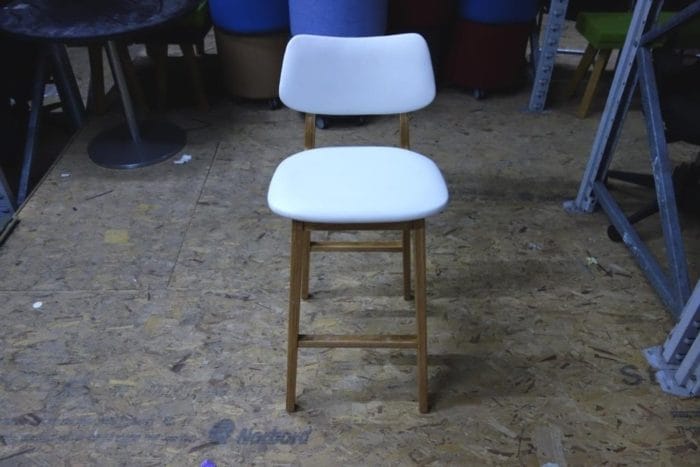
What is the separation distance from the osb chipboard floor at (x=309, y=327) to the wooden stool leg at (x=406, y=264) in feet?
0.14

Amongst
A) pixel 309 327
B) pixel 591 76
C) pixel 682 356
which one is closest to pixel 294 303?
pixel 309 327

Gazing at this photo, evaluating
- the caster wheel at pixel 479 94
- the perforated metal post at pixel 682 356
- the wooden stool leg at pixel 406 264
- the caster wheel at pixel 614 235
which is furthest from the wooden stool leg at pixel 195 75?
the perforated metal post at pixel 682 356

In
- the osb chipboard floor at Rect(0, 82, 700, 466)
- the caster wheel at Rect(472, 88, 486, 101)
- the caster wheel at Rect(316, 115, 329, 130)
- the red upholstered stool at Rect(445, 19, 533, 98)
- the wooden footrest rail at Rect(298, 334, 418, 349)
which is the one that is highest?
the red upholstered stool at Rect(445, 19, 533, 98)

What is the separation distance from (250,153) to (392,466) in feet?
5.64

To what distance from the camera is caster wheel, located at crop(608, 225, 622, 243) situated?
1.90m

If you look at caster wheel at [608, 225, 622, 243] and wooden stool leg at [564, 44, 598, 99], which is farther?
wooden stool leg at [564, 44, 598, 99]

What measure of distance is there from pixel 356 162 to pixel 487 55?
193 cm

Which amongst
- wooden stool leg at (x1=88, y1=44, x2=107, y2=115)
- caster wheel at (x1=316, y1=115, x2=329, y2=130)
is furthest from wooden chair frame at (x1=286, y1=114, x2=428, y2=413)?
wooden stool leg at (x1=88, y1=44, x2=107, y2=115)

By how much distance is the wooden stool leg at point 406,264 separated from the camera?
4.98 feet

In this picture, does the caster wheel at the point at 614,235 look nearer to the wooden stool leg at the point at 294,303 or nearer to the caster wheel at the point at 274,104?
the wooden stool leg at the point at 294,303

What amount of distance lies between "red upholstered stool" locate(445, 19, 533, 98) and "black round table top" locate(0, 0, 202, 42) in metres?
1.52

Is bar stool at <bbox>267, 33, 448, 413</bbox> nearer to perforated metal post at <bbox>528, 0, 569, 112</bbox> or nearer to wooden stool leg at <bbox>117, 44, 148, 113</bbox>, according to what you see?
perforated metal post at <bbox>528, 0, 569, 112</bbox>

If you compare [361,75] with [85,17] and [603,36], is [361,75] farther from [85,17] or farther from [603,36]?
[603,36]

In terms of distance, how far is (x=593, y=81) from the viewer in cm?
271
